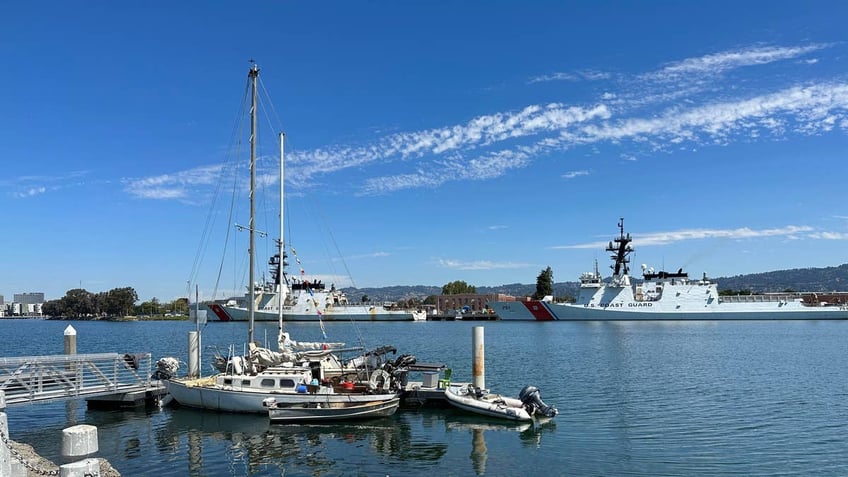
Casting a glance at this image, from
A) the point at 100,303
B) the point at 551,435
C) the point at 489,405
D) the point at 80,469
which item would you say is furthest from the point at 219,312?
the point at 80,469

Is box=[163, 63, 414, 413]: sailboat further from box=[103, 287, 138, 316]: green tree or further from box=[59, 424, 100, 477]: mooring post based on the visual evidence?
box=[103, 287, 138, 316]: green tree

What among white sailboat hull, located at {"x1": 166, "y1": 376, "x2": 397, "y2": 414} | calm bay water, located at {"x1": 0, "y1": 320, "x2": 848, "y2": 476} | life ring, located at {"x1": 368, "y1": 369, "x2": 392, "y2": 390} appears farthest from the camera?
life ring, located at {"x1": 368, "y1": 369, "x2": 392, "y2": 390}

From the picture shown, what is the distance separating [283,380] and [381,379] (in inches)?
174

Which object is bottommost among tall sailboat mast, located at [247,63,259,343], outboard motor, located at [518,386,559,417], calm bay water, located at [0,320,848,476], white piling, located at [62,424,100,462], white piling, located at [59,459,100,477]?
calm bay water, located at [0,320,848,476]

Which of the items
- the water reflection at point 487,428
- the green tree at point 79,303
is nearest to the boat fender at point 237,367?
the water reflection at point 487,428

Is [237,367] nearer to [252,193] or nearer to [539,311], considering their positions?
[252,193]

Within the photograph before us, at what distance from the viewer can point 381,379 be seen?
85.7 feet

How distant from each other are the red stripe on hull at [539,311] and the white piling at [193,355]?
85.9 meters

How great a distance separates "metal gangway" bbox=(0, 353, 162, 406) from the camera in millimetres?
21703

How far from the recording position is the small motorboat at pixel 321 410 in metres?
22.6

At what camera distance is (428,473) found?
674 inches

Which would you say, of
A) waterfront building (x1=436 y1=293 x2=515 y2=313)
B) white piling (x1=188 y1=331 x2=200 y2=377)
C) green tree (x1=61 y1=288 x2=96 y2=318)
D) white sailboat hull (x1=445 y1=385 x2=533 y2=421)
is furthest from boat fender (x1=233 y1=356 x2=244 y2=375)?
green tree (x1=61 y1=288 x2=96 y2=318)

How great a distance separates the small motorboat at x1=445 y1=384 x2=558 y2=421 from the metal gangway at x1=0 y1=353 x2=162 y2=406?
1359cm

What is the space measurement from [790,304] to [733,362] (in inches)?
3020
